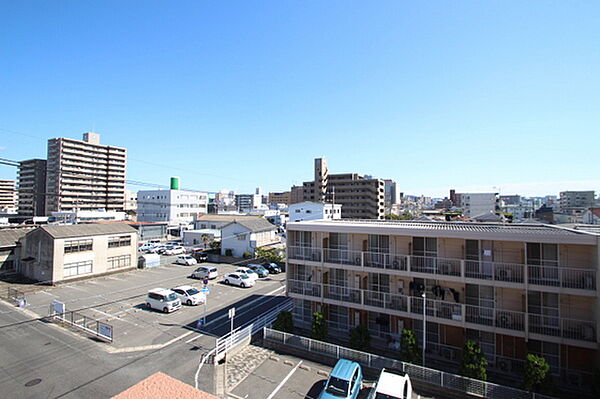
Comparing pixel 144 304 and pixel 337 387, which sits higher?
pixel 337 387

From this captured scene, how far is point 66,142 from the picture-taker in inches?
3061

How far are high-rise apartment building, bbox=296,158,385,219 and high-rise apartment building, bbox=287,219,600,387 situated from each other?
6766 cm

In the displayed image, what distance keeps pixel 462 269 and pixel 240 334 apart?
12.3 metres

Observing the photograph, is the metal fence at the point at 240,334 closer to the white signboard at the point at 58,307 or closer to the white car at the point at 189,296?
the white car at the point at 189,296

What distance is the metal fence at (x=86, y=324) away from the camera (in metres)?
16.3

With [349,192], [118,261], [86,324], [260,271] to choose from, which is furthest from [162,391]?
[349,192]

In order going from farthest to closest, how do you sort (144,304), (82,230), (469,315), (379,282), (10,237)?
(10,237) < (82,230) < (144,304) < (379,282) < (469,315)

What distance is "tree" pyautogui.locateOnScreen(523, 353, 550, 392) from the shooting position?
11.1 meters

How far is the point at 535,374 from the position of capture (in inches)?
438

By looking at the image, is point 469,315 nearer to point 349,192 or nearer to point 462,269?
point 462,269

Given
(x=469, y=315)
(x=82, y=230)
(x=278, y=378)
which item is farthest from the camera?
(x=82, y=230)

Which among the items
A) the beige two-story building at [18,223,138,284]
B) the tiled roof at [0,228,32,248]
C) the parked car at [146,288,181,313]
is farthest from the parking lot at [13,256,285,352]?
the tiled roof at [0,228,32,248]

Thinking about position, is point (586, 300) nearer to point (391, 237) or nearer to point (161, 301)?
point (391, 237)

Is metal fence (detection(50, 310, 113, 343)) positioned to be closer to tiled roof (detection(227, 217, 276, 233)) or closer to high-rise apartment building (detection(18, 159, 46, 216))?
tiled roof (detection(227, 217, 276, 233))
